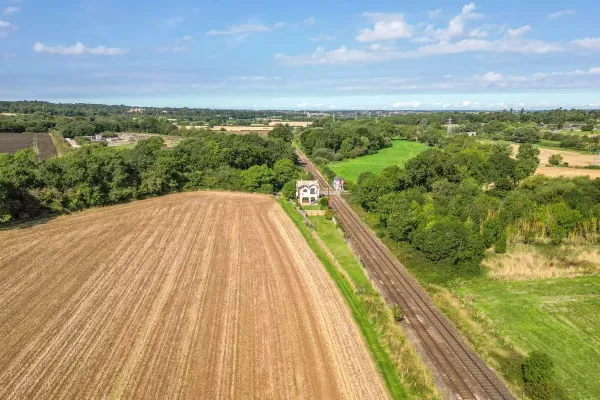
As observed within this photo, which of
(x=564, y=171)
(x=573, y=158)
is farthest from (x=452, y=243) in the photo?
(x=573, y=158)

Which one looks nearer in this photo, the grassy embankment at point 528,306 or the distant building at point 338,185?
the grassy embankment at point 528,306

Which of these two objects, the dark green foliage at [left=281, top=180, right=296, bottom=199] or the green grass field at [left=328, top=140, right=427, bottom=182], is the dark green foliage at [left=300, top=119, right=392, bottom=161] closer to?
the green grass field at [left=328, top=140, right=427, bottom=182]

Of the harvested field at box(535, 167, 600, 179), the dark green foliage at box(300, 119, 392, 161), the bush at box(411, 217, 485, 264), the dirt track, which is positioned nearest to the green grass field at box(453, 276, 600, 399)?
the bush at box(411, 217, 485, 264)

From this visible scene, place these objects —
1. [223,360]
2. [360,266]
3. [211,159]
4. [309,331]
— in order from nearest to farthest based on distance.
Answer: [223,360], [309,331], [360,266], [211,159]

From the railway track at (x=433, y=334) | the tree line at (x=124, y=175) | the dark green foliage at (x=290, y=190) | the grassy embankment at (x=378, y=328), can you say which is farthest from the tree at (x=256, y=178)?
A: the railway track at (x=433, y=334)

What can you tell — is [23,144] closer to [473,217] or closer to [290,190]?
[290,190]

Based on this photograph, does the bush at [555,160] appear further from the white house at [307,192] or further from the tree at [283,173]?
the white house at [307,192]

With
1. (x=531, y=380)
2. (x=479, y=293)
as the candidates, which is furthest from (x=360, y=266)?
(x=531, y=380)

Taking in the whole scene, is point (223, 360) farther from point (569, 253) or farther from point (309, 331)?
point (569, 253)
